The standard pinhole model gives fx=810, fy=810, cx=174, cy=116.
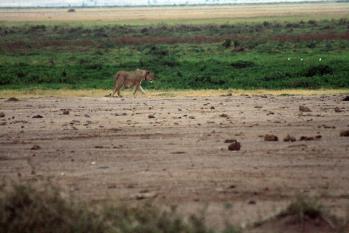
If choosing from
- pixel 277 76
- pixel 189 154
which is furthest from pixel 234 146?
pixel 277 76

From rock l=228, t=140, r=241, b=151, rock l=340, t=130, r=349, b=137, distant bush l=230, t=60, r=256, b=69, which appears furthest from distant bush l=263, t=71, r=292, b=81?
rock l=228, t=140, r=241, b=151

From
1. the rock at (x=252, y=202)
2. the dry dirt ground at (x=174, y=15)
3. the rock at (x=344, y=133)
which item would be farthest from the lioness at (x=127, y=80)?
the dry dirt ground at (x=174, y=15)

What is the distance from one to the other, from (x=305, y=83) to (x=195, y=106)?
8.64 meters

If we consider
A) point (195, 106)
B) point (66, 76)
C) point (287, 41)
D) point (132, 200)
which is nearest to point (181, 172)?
point (132, 200)

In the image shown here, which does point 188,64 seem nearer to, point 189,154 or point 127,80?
point 127,80

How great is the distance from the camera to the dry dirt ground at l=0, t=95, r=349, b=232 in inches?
416

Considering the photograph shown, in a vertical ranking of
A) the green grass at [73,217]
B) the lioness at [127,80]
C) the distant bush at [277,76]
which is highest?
the green grass at [73,217]

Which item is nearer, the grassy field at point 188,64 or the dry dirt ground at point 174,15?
the grassy field at point 188,64

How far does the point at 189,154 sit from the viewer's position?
1362 cm

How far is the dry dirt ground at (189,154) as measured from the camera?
10562 mm

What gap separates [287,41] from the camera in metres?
54.1

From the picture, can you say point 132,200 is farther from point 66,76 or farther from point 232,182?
point 66,76

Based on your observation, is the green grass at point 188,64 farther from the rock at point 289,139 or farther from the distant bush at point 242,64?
the rock at point 289,139

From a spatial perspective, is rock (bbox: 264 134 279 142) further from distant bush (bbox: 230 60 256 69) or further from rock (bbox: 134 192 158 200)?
distant bush (bbox: 230 60 256 69)
